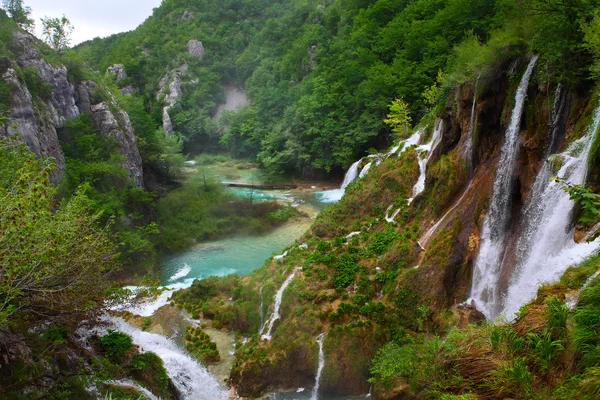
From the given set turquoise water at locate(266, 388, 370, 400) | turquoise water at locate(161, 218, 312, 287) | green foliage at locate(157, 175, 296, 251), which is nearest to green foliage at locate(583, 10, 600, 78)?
turquoise water at locate(266, 388, 370, 400)

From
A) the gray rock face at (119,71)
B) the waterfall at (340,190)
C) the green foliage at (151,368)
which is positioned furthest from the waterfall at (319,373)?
the gray rock face at (119,71)

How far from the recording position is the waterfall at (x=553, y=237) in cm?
837

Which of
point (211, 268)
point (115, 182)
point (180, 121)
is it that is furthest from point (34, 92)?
point (180, 121)

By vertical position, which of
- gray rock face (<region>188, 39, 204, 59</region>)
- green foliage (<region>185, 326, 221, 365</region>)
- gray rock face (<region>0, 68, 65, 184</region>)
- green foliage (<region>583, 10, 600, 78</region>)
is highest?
gray rock face (<region>188, 39, 204, 59</region>)

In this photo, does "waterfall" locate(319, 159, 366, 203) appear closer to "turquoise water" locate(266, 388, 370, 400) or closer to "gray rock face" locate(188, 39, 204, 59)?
"turquoise water" locate(266, 388, 370, 400)

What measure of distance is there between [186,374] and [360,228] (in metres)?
9.32

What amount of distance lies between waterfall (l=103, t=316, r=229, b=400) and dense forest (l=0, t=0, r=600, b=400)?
23 cm

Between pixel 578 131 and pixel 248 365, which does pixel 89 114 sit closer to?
pixel 248 365

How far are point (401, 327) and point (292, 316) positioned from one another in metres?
3.79

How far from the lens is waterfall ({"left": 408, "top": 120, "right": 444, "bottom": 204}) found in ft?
54.0

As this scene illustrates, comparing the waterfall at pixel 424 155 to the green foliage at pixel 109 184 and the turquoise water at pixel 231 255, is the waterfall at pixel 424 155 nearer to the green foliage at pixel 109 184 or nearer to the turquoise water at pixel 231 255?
the turquoise water at pixel 231 255

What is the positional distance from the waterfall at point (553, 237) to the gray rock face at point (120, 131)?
24961 millimetres

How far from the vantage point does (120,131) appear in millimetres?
28359

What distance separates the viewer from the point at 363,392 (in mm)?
11469
